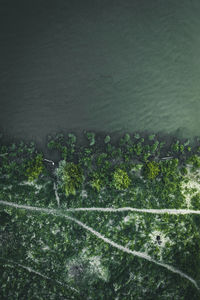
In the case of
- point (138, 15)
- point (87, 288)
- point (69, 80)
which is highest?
point (138, 15)

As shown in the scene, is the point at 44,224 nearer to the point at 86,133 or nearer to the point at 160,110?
the point at 86,133

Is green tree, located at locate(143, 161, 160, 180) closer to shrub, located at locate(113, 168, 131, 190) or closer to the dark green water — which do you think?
shrub, located at locate(113, 168, 131, 190)

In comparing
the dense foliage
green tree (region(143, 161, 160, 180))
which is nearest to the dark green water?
the dense foliage

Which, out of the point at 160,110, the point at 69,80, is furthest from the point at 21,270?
the point at 160,110

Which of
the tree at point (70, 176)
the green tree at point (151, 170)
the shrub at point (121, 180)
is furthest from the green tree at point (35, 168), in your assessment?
the green tree at point (151, 170)

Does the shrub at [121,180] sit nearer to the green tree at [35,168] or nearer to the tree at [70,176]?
the tree at [70,176]
